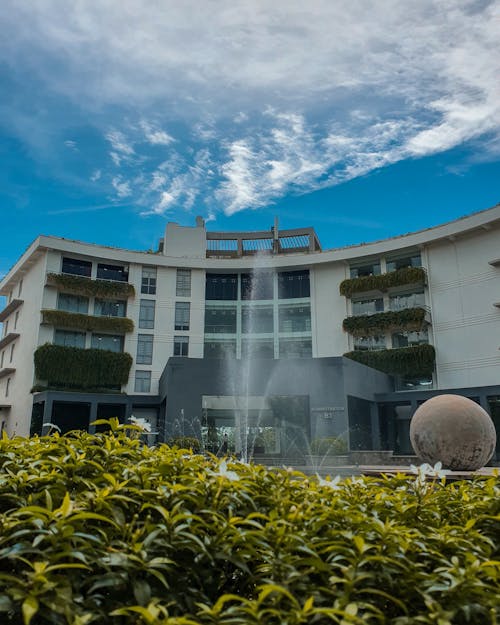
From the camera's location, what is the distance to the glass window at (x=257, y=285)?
1810 inches

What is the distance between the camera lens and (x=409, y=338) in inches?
1578

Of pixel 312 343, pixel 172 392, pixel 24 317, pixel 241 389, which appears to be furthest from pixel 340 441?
pixel 24 317

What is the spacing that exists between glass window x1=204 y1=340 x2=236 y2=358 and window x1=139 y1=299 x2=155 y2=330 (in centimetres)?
479

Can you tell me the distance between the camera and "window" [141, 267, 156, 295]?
45.0 metres

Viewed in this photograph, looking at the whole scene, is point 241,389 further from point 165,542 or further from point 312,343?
point 165,542

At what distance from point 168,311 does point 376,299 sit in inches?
655

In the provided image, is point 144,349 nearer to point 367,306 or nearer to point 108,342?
point 108,342

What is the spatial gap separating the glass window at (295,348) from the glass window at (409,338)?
675 centimetres

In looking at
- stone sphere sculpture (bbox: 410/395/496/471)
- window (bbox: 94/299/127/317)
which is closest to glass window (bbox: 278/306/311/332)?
window (bbox: 94/299/127/317)

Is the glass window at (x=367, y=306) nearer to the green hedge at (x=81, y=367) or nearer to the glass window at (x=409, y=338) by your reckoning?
the glass window at (x=409, y=338)

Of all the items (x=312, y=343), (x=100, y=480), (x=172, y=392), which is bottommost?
(x=100, y=480)

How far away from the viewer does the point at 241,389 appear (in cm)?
3194

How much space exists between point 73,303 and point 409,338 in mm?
25682

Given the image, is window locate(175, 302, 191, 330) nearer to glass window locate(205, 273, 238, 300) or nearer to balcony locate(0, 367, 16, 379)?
glass window locate(205, 273, 238, 300)
